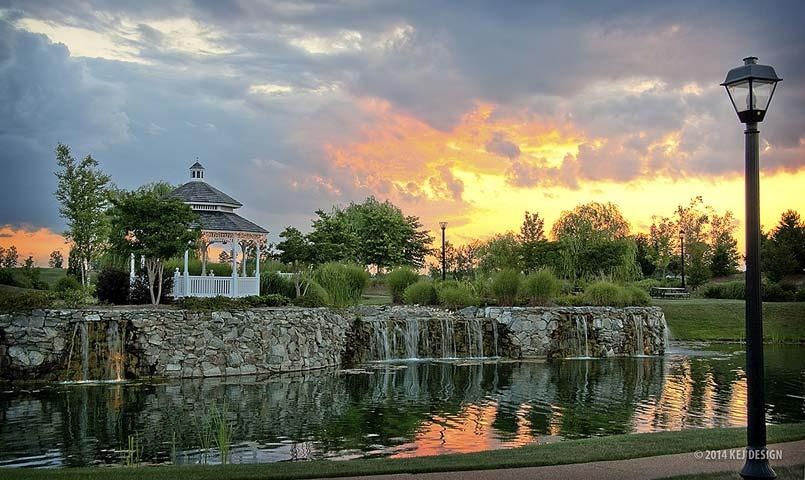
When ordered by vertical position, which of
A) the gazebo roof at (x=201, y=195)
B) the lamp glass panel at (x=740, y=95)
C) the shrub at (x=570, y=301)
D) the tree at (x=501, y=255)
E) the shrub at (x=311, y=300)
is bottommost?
the shrub at (x=570, y=301)

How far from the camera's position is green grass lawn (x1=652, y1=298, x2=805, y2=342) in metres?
33.9

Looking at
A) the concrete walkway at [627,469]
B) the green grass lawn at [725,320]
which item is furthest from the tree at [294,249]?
the concrete walkway at [627,469]

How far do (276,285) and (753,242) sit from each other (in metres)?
22.6

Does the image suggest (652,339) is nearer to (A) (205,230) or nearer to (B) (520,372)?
(B) (520,372)

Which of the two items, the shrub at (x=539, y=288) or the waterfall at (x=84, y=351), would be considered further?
the shrub at (x=539, y=288)

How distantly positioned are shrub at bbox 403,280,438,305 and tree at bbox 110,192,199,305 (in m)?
10.4

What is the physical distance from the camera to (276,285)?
93.5ft

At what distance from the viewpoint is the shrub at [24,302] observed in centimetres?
1969

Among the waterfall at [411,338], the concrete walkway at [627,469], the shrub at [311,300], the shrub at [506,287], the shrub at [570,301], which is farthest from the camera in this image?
the shrub at [570,301]

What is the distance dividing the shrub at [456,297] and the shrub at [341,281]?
3388mm

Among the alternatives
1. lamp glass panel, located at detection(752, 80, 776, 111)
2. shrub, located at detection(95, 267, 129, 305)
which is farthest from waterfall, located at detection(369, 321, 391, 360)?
lamp glass panel, located at detection(752, 80, 776, 111)

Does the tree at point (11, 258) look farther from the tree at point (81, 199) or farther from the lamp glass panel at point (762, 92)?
the lamp glass panel at point (762, 92)

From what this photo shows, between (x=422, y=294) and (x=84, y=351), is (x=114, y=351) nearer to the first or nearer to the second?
(x=84, y=351)

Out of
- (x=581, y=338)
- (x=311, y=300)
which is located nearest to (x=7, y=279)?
(x=311, y=300)
